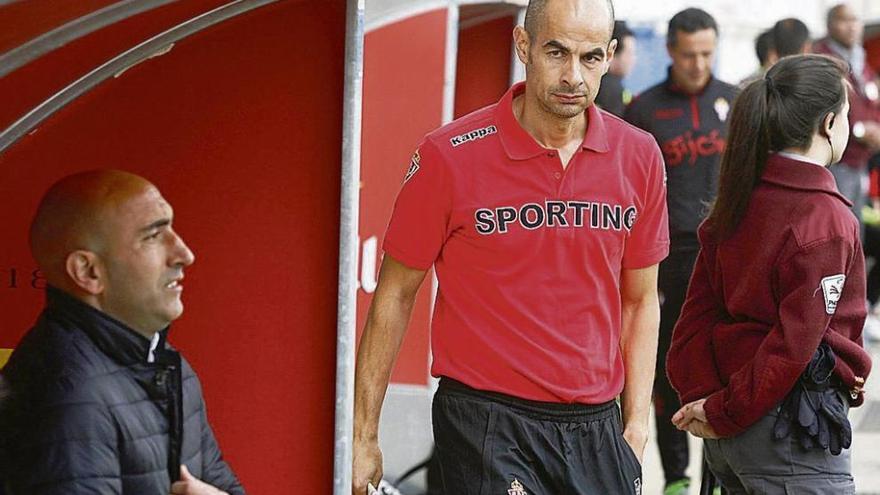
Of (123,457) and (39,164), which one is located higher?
(39,164)

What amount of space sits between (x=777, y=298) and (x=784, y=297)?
0.14ft

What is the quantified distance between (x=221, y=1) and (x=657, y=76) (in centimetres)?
989

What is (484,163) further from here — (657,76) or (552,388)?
(657,76)

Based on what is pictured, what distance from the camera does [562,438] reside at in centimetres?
401

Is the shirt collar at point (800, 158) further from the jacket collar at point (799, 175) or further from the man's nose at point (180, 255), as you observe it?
the man's nose at point (180, 255)

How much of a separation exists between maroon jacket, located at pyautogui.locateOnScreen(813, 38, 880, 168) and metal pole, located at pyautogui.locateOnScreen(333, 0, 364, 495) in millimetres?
4357

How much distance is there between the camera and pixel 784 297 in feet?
13.9

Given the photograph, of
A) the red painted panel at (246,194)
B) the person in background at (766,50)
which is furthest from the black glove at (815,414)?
the person in background at (766,50)

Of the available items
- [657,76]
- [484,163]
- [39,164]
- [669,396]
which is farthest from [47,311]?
[657,76]

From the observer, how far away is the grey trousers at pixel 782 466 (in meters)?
4.29

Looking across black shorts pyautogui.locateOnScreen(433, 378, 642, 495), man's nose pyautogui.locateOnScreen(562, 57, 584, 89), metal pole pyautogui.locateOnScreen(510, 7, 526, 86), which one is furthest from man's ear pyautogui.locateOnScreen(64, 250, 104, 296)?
metal pole pyautogui.locateOnScreen(510, 7, 526, 86)

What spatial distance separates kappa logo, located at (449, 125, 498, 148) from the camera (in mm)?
4082

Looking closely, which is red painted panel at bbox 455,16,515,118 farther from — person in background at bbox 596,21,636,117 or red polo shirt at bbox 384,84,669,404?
red polo shirt at bbox 384,84,669,404

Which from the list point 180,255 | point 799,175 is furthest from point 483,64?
point 180,255
